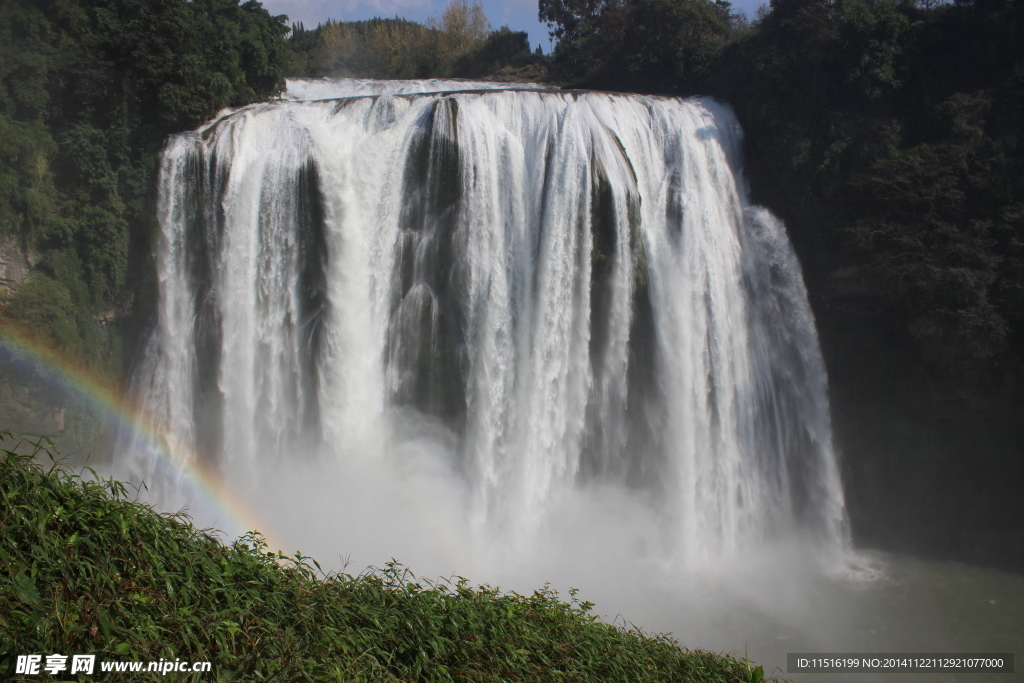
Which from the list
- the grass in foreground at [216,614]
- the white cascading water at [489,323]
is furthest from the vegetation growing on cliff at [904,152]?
the grass in foreground at [216,614]

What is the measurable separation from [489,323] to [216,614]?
1018cm

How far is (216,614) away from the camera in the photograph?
4934 millimetres

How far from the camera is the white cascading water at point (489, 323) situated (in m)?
14.8

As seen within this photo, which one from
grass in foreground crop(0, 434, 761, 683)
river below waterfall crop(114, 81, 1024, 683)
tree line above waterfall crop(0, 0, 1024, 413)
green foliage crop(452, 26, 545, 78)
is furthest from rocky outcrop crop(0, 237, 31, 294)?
green foliage crop(452, 26, 545, 78)

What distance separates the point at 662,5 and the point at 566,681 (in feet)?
70.9

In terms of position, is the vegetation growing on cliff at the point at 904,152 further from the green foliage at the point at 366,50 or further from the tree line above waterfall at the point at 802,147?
the green foliage at the point at 366,50

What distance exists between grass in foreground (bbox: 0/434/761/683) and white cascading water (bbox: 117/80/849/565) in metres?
8.20

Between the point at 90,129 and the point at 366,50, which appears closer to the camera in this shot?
the point at 90,129

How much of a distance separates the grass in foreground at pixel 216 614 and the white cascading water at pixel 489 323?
820 cm

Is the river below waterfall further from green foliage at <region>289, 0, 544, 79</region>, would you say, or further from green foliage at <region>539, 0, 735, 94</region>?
green foliage at <region>289, 0, 544, 79</region>

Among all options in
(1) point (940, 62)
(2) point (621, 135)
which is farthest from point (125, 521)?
(1) point (940, 62)

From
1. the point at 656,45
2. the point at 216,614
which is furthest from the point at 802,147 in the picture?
the point at 216,614

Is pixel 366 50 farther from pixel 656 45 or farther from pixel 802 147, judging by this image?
pixel 802 147

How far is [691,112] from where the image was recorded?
17.0 metres
